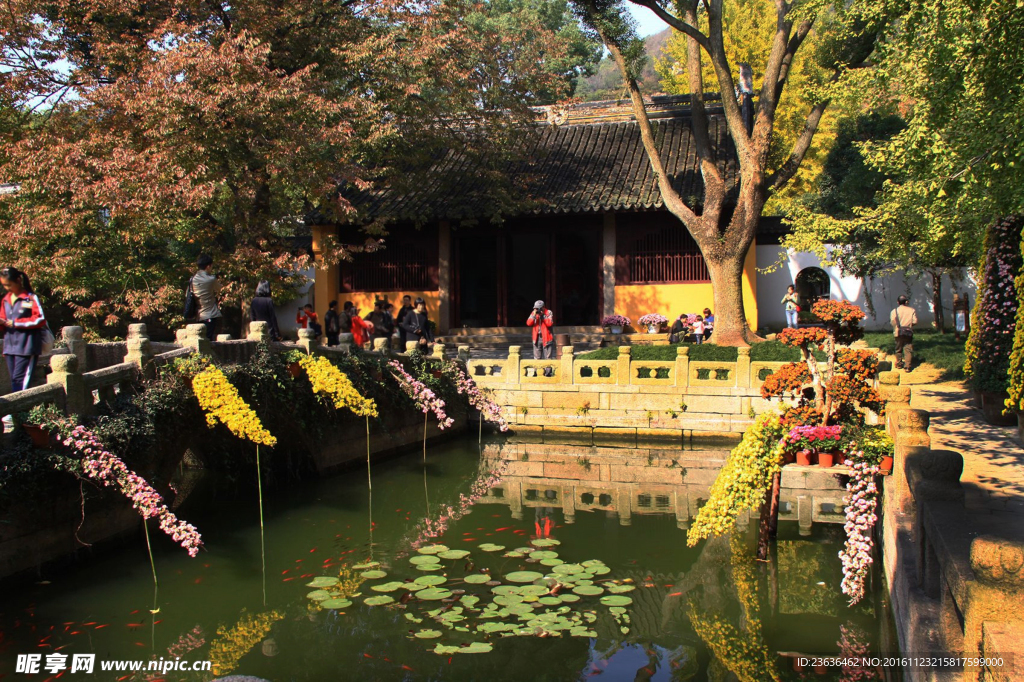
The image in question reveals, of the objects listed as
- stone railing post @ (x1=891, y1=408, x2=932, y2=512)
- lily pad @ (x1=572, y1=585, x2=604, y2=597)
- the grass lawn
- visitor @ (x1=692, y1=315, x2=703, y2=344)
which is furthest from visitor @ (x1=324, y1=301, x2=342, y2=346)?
stone railing post @ (x1=891, y1=408, x2=932, y2=512)

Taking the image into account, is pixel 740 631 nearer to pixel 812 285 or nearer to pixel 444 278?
pixel 444 278

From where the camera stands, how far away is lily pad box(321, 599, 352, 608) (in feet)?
22.3

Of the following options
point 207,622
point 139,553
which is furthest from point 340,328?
point 207,622

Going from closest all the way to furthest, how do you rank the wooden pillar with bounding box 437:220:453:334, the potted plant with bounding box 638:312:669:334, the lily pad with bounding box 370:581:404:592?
the lily pad with bounding box 370:581:404:592 → the potted plant with bounding box 638:312:669:334 → the wooden pillar with bounding box 437:220:453:334

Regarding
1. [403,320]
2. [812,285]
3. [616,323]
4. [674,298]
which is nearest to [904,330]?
[674,298]

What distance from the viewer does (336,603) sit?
6844 mm

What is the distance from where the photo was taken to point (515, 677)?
5633mm

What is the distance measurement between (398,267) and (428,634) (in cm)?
1439

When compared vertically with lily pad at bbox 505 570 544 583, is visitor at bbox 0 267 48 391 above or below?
above

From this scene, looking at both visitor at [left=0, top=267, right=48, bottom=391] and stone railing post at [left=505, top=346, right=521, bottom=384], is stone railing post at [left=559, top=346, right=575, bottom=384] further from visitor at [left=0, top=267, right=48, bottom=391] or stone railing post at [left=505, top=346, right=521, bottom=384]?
visitor at [left=0, top=267, right=48, bottom=391]

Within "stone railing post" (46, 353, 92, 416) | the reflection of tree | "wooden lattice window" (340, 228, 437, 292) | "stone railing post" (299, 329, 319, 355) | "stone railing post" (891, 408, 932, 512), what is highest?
"wooden lattice window" (340, 228, 437, 292)

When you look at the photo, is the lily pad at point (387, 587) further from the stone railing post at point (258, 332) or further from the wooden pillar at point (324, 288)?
the wooden pillar at point (324, 288)

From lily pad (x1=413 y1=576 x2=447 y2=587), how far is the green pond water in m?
0.02

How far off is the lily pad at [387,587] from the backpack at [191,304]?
4.21 meters
